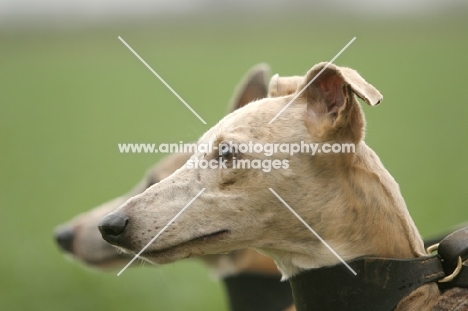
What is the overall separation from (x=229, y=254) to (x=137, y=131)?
12.9m

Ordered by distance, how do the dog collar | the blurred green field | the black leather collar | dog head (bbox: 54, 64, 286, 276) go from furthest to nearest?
the blurred green field < dog head (bbox: 54, 64, 286, 276) < the dog collar < the black leather collar

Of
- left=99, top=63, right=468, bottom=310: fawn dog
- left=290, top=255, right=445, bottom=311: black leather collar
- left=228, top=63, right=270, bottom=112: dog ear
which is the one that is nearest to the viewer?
left=290, top=255, right=445, bottom=311: black leather collar

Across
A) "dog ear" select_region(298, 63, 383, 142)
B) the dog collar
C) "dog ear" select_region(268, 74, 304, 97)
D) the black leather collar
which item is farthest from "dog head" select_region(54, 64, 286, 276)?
the black leather collar

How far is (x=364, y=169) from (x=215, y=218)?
616mm

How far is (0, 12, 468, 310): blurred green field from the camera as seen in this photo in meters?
8.03

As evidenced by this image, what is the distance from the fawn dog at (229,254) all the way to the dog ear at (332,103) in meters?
0.35

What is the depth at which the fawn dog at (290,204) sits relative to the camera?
336cm

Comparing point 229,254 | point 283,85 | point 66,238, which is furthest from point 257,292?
point 66,238

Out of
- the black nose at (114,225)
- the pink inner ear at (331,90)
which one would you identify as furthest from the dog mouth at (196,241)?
the pink inner ear at (331,90)

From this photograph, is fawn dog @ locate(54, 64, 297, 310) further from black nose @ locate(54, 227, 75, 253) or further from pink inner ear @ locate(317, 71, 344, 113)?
pink inner ear @ locate(317, 71, 344, 113)

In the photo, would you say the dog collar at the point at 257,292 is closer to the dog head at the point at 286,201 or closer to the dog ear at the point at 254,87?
the dog ear at the point at 254,87

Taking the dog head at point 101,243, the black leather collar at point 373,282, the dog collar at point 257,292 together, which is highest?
the dog head at point 101,243

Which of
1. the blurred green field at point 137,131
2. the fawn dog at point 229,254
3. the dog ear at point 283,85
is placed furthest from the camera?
the blurred green field at point 137,131

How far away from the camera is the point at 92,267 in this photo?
6027mm
